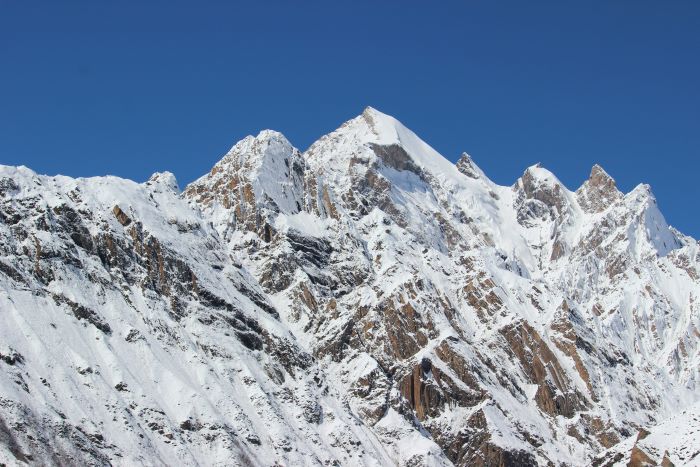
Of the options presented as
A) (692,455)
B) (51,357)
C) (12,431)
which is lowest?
(692,455)

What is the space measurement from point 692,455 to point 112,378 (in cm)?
13860

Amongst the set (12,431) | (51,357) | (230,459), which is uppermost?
(51,357)

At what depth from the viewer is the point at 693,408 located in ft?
307

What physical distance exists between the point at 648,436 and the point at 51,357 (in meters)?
134

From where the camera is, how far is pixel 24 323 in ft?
641

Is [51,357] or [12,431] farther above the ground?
[51,357]

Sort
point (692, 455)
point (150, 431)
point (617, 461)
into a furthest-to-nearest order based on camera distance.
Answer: point (150, 431) → point (617, 461) → point (692, 455)

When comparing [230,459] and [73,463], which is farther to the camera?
[230,459]

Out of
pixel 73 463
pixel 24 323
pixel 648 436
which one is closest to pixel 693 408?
pixel 648 436

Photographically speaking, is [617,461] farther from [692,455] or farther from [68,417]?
[68,417]

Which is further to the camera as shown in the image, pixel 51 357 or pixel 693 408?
pixel 51 357

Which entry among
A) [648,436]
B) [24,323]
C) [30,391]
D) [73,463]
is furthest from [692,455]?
[24,323]

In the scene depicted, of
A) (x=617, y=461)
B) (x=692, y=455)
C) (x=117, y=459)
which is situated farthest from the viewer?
(x=117, y=459)

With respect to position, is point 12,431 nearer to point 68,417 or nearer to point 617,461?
point 68,417
